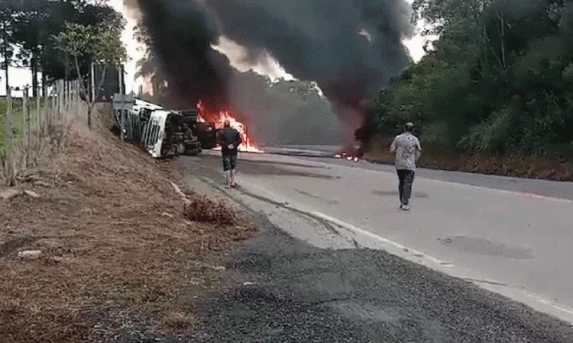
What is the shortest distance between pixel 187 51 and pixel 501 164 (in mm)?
21189

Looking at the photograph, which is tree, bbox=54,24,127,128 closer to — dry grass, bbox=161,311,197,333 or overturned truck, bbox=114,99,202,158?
overturned truck, bbox=114,99,202,158

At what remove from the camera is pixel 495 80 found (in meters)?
32.0

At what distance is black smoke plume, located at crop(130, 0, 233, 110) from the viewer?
40.8 metres

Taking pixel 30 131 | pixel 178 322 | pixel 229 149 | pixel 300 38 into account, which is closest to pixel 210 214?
pixel 30 131

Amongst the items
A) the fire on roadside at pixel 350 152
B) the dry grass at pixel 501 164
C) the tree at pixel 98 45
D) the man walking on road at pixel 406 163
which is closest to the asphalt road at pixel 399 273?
the man walking on road at pixel 406 163

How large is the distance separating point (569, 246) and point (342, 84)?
108ft

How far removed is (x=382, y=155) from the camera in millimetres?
38219

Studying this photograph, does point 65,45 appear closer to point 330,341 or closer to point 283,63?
point 283,63

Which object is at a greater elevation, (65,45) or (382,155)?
(65,45)

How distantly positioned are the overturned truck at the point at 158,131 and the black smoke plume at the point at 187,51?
1186 centimetres

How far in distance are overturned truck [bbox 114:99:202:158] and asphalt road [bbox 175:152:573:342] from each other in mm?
11930

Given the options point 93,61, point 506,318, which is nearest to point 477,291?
point 506,318

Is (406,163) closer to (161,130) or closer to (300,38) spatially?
(161,130)

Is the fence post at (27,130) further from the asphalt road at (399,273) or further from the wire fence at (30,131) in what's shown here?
the asphalt road at (399,273)
